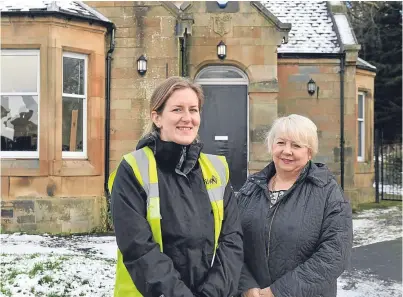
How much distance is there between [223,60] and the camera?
11.5 meters

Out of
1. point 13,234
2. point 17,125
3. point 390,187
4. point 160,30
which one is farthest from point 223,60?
point 390,187

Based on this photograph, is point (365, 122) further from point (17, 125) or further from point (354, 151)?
point (17, 125)

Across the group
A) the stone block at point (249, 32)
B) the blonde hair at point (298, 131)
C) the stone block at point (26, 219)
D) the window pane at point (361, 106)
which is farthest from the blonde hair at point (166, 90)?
the window pane at point (361, 106)

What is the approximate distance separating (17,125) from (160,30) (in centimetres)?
342

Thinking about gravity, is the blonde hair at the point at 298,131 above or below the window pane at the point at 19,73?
below

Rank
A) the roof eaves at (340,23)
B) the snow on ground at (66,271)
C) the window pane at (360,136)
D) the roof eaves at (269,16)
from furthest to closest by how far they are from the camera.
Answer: the window pane at (360,136) < the roof eaves at (340,23) < the roof eaves at (269,16) < the snow on ground at (66,271)

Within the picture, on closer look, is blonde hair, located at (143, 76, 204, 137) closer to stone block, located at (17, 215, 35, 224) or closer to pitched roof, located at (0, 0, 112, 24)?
stone block, located at (17, 215, 35, 224)

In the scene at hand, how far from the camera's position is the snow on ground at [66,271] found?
17.6 ft

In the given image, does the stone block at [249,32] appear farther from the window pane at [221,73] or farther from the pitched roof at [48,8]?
the pitched roof at [48,8]

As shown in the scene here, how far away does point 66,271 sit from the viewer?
19.1ft

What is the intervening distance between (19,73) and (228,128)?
474cm

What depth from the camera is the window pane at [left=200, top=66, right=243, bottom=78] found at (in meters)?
11.9

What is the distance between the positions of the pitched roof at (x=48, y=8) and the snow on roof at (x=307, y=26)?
522 cm

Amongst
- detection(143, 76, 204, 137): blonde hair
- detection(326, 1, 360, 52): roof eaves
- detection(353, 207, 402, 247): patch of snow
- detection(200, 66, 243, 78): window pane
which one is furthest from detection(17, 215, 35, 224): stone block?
detection(326, 1, 360, 52): roof eaves
